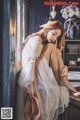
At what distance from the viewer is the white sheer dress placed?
239 cm

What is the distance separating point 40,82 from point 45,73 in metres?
0.10

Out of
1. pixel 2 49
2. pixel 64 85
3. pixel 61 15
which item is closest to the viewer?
pixel 2 49

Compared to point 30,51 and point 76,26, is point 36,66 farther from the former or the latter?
point 76,26

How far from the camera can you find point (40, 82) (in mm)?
2406

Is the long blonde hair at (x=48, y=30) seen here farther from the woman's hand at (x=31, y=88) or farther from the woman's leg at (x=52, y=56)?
the woman's hand at (x=31, y=88)

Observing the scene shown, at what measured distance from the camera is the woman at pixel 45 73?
2393 millimetres

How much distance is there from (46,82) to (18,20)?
0.69 meters

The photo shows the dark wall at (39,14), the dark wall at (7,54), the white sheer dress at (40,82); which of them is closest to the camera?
the dark wall at (7,54)

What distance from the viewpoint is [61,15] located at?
2.87m

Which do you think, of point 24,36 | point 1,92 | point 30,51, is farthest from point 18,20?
point 1,92

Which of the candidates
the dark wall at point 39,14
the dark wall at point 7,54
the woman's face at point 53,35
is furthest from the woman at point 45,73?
the dark wall at point 39,14

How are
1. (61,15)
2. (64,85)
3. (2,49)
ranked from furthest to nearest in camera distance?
(61,15)
(64,85)
(2,49)

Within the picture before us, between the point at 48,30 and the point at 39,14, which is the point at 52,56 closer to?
the point at 48,30

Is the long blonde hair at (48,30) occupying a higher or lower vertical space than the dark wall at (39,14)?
lower
